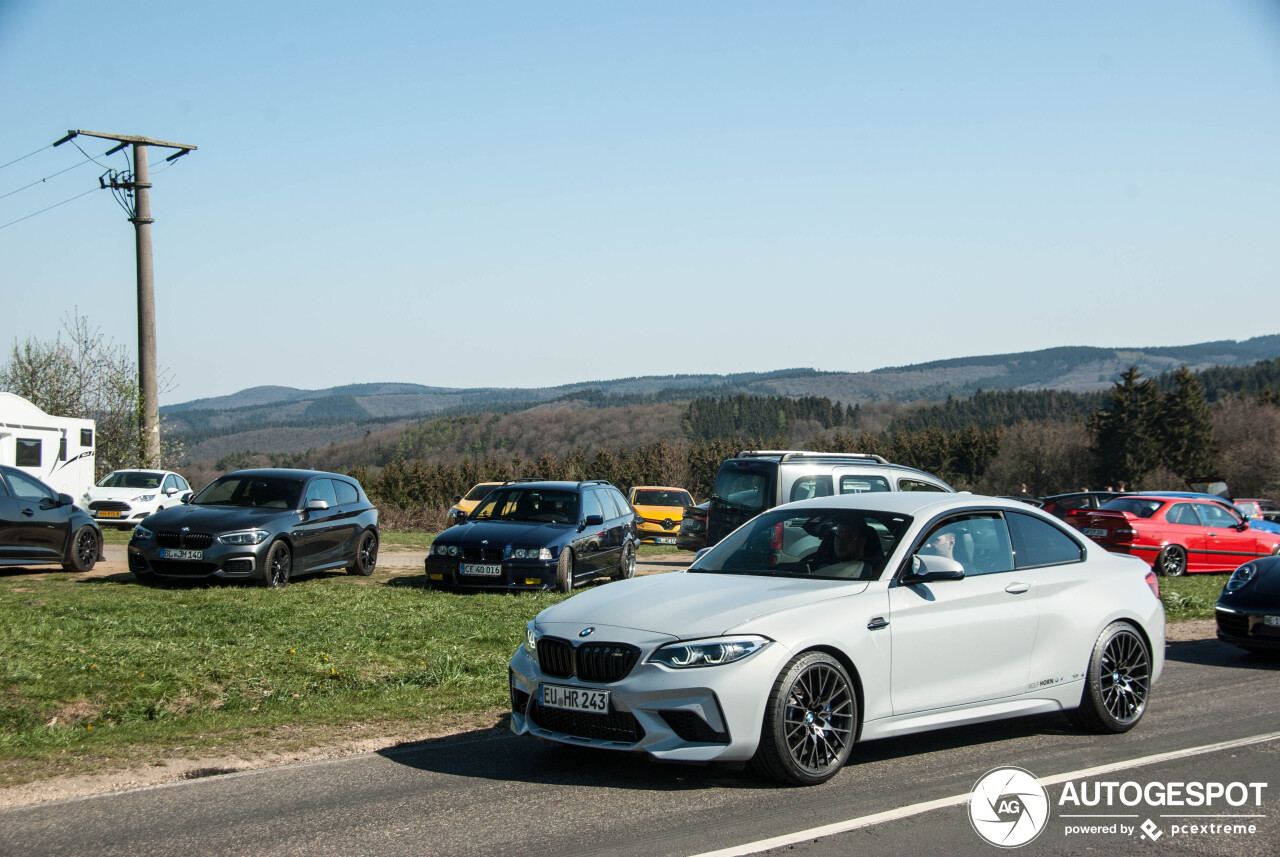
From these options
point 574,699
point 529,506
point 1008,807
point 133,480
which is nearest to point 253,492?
point 529,506

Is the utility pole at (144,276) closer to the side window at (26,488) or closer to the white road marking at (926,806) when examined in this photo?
the side window at (26,488)

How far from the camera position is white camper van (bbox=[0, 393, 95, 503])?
88.3 feet

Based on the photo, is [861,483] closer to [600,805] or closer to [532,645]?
[532,645]

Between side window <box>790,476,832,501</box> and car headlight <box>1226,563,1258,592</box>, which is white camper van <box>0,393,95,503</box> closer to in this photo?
side window <box>790,476,832,501</box>

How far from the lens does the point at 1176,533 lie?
2008cm

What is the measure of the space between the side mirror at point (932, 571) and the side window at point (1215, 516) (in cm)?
1692

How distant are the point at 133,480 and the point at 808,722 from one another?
2711cm

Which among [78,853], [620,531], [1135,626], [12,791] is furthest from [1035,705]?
[620,531]

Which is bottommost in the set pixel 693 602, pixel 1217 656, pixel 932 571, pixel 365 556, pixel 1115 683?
pixel 1217 656

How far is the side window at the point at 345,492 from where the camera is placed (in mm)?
16016

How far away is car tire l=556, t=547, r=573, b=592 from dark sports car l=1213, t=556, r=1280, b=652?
7.71 metres

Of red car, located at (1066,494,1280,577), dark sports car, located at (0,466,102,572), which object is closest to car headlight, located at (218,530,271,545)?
dark sports car, located at (0,466,102,572)

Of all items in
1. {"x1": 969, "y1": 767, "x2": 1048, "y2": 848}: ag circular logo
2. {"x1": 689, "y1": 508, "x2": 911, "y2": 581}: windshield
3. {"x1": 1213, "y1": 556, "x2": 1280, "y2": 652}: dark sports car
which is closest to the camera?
{"x1": 969, "y1": 767, "x2": 1048, "y2": 848}: ag circular logo
